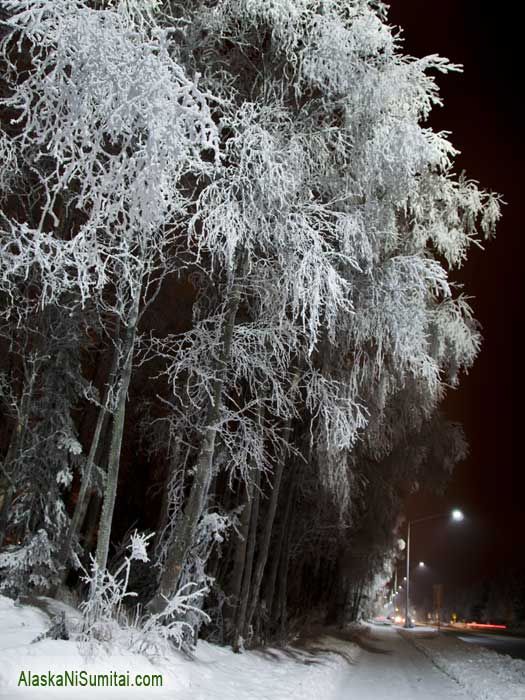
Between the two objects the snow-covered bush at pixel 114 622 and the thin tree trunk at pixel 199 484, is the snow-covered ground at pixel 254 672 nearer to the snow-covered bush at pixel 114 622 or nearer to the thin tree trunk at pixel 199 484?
the snow-covered bush at pixel 114 622

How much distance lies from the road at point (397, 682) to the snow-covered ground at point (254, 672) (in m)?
0.01

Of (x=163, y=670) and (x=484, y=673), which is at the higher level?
(x=163, y=670)

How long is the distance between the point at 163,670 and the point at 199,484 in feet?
7.30

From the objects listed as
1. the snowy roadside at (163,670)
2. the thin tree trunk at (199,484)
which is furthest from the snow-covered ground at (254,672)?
the thin tree trunk at (199,484)

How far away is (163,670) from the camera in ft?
20.6

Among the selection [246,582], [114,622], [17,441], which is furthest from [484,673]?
[17,441]

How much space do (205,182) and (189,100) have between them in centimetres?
302

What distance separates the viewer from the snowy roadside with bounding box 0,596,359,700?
5.02 m

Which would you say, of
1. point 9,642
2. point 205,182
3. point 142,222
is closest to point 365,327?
point 205,182

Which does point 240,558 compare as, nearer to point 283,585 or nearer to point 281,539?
point 281,539

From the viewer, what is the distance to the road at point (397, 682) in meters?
9.05

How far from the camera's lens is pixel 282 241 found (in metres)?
7.23

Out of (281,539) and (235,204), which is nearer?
(235,204)

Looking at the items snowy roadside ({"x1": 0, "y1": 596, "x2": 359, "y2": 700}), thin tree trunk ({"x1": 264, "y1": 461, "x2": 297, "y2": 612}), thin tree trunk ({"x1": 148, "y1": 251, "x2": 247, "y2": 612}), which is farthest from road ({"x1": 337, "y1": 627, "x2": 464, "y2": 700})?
thin tree trunk ({"x1": 148, "y1": 251, "x2": 247, "y2": 612})
